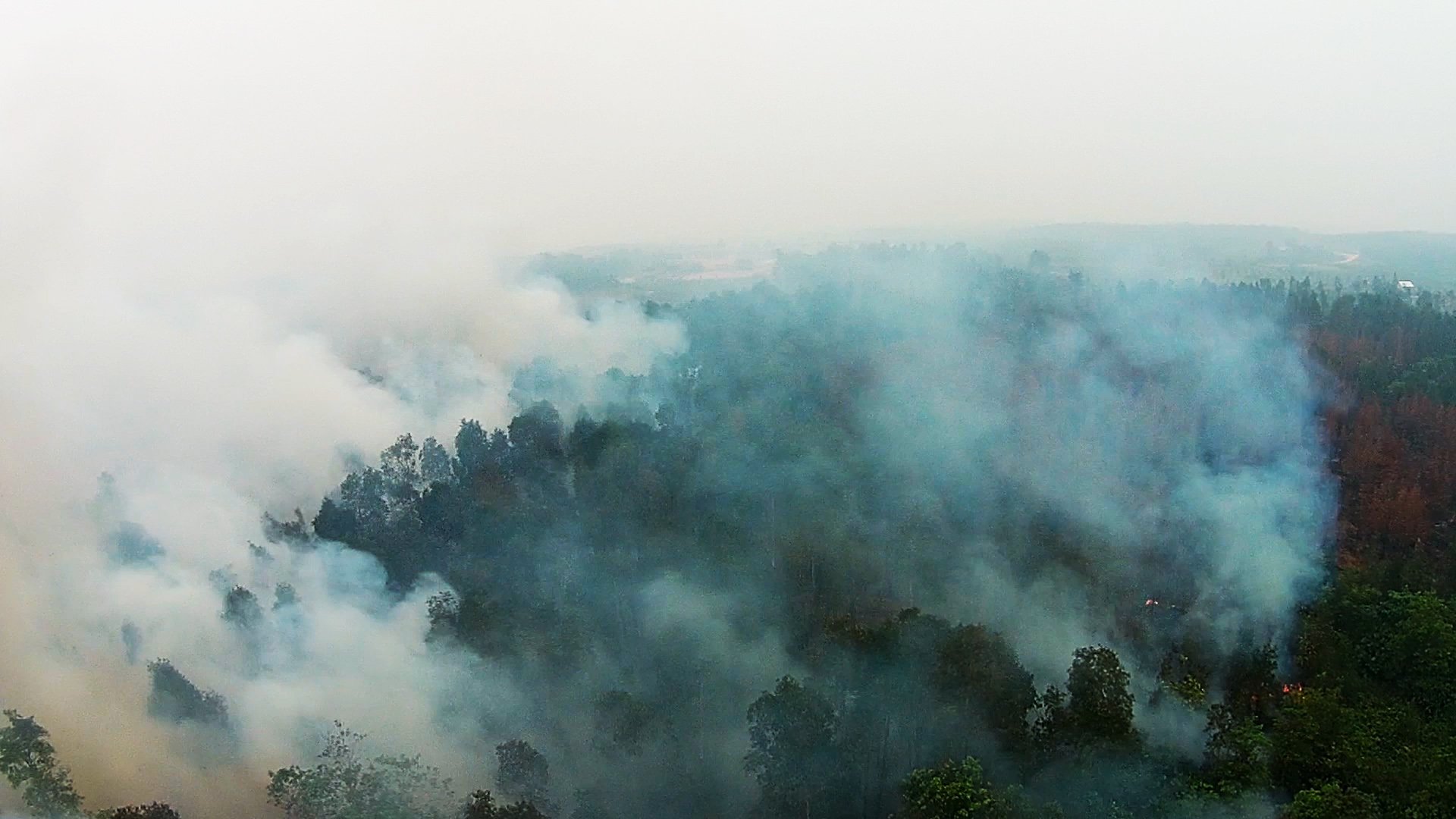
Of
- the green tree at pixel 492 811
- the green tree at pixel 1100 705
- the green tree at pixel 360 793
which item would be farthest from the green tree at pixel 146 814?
the green tree at pixel 1100 705

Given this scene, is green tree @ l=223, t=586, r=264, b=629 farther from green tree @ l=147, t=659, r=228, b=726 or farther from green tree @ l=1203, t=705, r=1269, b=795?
green tree @ l=1203, t=705, r=1269, b=795

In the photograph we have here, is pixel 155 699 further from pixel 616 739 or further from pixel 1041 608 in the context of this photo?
pixel 1041 608

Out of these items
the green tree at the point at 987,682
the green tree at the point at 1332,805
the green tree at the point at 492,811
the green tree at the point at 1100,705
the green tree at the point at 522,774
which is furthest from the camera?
the green tree at the point at 522,774

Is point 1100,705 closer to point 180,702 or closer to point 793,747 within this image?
point 793,747

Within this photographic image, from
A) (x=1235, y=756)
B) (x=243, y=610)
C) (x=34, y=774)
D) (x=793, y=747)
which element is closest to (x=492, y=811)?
(x=793, y=747)

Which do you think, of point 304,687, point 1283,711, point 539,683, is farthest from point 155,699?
point 1283,711

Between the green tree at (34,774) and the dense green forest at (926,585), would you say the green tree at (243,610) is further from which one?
the green tree at (34,774)

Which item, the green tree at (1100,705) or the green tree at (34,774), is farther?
the green tree at (34,774)

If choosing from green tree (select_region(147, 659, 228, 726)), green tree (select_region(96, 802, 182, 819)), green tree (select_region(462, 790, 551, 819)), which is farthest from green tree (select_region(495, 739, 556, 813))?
green tree (select_region(147, 659, 228, 726))
